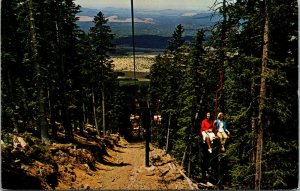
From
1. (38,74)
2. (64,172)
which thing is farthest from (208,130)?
(38,74)

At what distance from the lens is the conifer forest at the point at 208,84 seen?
17.5 meters

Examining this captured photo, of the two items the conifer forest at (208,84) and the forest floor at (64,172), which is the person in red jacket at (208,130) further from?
the forest floor at (64,172)

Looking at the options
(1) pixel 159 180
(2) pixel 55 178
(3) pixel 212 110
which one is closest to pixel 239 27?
(1) pixel 159 180

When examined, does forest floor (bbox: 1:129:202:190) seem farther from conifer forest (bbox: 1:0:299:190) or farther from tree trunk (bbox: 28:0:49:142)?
tree trunk (bbox: 28:0:49:142)

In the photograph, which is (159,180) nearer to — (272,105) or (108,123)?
(272,105)

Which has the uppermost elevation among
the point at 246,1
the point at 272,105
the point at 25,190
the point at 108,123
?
the point at 246,1

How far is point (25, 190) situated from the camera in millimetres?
16703

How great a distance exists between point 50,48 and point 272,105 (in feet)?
55.1

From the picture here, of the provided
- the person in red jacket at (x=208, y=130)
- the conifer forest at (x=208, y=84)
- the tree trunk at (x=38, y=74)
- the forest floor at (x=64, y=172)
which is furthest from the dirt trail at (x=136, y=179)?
the person in red jacket at (x=208, y=130)

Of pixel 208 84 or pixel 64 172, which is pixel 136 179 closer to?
pixel 64 172

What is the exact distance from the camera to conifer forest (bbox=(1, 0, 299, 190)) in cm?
1747

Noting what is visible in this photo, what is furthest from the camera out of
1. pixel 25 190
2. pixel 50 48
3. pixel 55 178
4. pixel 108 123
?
pixel 108 123

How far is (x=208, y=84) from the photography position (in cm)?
2689

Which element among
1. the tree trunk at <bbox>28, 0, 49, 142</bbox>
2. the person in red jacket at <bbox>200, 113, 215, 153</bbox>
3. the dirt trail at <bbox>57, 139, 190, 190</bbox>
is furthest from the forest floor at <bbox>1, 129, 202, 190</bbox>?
the person in red jacket at <bbox>200, 113, 215, 153</bbox>
